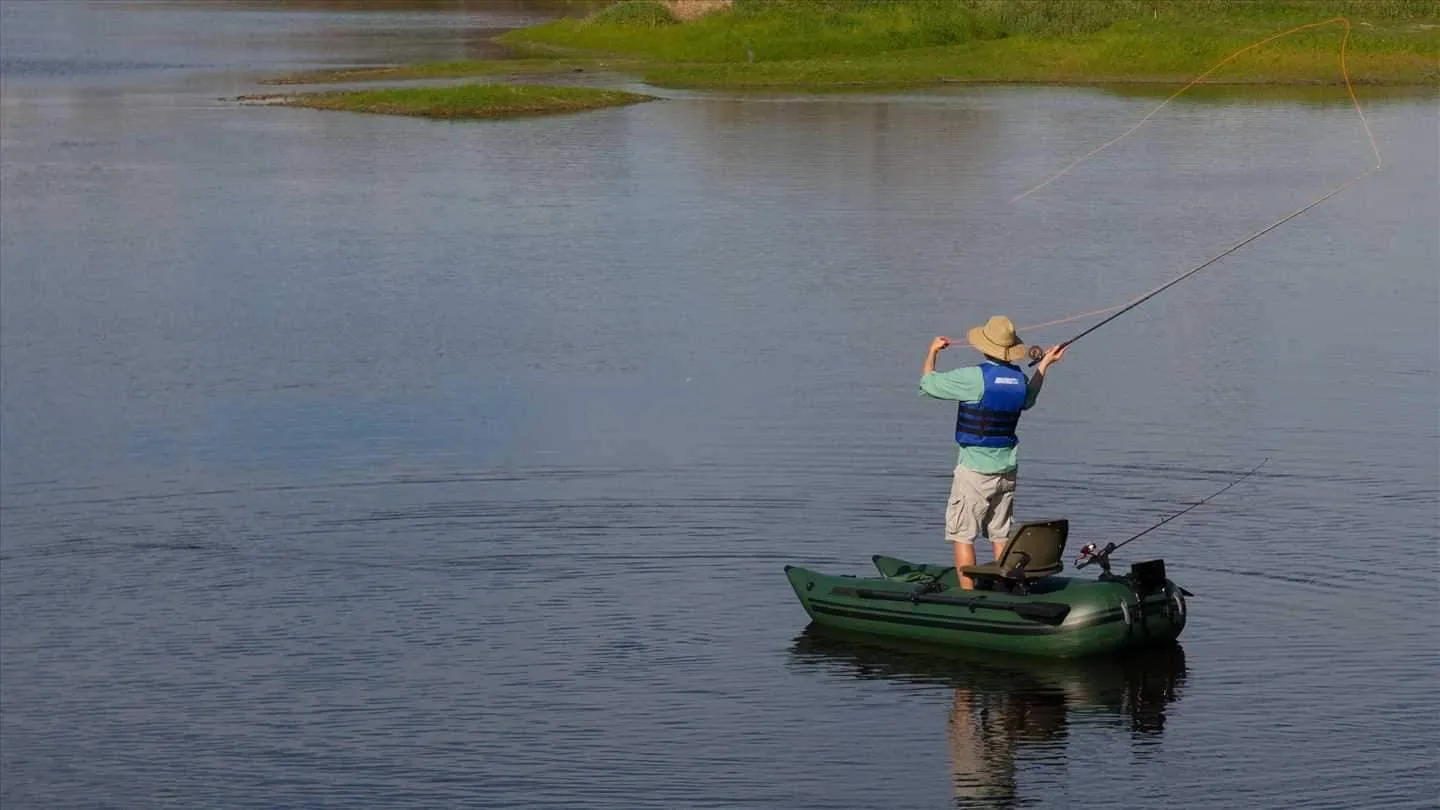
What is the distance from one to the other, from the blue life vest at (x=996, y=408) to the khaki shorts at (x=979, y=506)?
0.73 ft

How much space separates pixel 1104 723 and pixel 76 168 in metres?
28.3

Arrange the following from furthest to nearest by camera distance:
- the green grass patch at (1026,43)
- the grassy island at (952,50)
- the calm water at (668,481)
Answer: the green grass patch at (1026,43), the grassy island at (952,50), the calm water at (668,481)

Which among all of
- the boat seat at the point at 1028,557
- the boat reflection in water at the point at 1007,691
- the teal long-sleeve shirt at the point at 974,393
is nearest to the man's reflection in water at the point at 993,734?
the boat reflection in water at the point at 1007,691

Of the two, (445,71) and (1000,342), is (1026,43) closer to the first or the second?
(445,71)

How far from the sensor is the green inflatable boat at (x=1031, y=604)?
1186cm

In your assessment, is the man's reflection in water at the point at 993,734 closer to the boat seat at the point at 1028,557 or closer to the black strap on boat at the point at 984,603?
the black strap on boat at the point at 984,603

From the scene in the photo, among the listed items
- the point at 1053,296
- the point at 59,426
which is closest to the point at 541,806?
the point at 59,426

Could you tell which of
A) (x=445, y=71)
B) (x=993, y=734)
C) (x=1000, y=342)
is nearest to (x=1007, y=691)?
(x=993, y=734)

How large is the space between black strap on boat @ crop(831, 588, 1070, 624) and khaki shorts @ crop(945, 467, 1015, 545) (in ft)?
1.24

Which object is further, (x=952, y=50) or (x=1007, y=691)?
(x=952, y=50)

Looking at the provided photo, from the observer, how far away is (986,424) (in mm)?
12125

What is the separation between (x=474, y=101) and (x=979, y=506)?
33.9 meters

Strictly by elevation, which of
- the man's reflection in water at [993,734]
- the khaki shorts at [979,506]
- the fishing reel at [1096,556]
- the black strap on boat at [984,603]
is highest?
the khaki shorts at [979,506]

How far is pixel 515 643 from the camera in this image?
12.7 m
